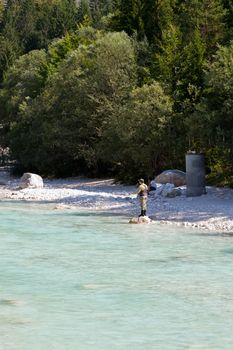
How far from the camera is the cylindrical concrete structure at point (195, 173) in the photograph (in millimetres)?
37469

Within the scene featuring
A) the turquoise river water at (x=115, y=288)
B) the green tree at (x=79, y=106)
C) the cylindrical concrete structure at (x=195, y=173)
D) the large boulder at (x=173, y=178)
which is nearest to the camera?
the turquoise river water at (x=115, y=288)

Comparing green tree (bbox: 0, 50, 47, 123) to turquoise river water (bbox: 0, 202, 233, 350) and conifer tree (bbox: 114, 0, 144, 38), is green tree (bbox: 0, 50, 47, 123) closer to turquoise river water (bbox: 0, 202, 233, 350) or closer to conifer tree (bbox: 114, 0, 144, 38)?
conifer tree (bbox: 114, 0, 144, 38)

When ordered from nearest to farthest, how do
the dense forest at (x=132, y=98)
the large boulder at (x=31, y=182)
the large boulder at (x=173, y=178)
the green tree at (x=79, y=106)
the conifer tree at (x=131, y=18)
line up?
the large boulder at (x=173, y=178), the dense forest at (x=132, y=98), the large boulder at (x=31, y=182), the green tree at (x=79, y=106), the conifer tree at (x=131, y=18)

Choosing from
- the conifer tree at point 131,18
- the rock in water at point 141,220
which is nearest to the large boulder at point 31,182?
the rock in water at point 141,220

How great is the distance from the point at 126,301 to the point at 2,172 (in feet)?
183

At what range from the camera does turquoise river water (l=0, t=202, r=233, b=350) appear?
13.9 meters

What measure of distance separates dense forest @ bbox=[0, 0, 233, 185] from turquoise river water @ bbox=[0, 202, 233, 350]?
10.9m

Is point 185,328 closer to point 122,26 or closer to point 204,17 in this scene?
point 204,17

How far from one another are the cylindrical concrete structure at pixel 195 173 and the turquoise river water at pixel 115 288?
7.81 m

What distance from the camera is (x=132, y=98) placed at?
46812mm

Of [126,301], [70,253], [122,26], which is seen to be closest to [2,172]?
[122,26]

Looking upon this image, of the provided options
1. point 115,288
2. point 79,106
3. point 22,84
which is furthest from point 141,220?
point 22,84

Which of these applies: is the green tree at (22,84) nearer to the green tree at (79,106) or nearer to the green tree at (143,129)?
the green tree at (79,106)

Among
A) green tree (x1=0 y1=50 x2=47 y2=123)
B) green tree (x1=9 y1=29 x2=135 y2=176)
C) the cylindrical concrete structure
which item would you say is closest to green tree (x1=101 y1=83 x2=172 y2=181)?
green tree (x1=9 y1=29 x2=135 y2=176)
